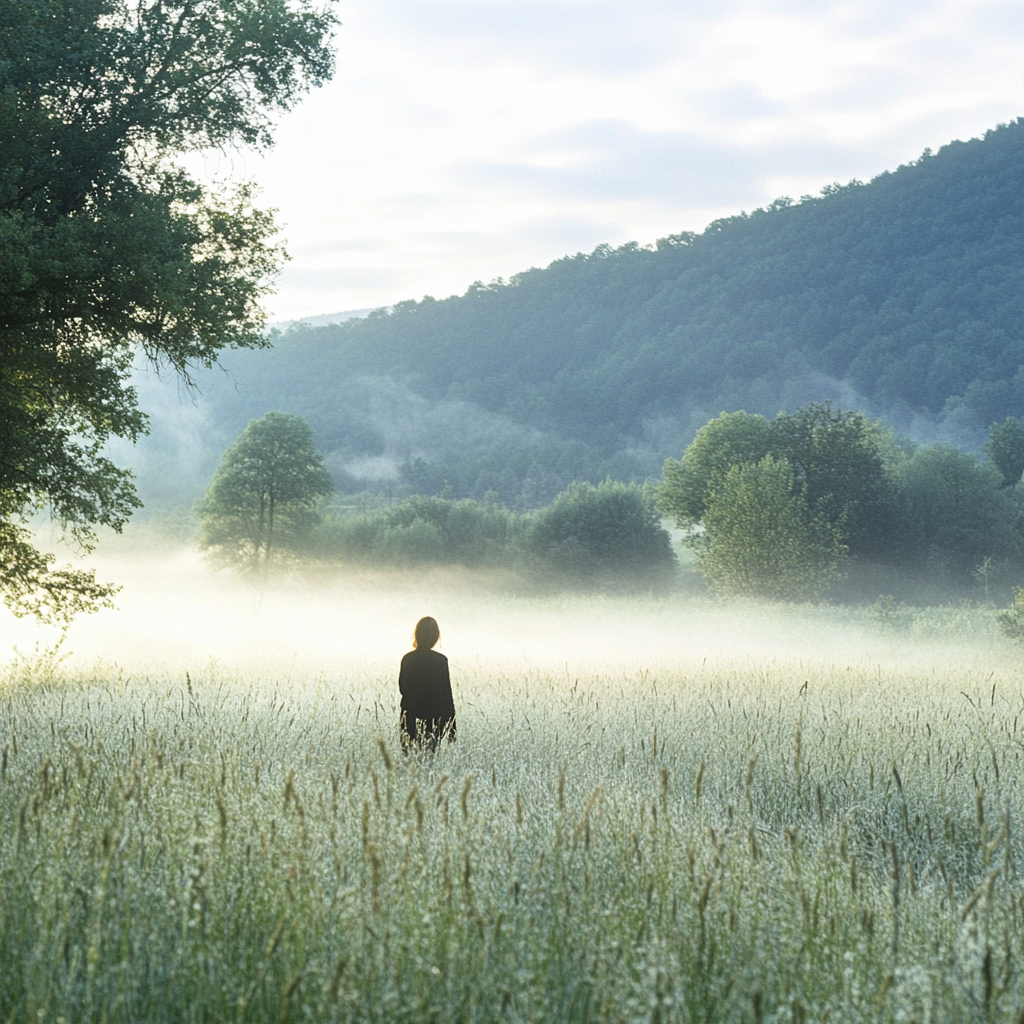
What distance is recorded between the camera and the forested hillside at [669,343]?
162 metres

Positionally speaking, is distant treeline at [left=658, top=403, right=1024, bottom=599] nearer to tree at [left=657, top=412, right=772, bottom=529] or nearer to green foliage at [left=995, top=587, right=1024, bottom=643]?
tree at [left=657, top=412, right=772, bottom=529]

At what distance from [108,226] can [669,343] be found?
592ft

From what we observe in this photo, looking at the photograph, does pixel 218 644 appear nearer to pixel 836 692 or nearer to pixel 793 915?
pixel 836 692

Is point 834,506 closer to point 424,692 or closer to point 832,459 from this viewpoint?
point 832,459

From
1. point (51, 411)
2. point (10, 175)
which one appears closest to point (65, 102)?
point (10, 175)

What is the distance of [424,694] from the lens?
7828 millimetres

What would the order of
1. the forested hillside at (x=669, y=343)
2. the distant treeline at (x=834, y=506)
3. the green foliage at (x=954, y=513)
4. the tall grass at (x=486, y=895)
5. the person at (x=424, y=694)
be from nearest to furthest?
1. the tall grass at (x=486, y=895)
2. the person at (x=424, y=694)
3. the distant treeline at (x=834, y=506)
4. the green foliage at (x=954, y=513)
5. the forested hillside at (x=669, y=343)

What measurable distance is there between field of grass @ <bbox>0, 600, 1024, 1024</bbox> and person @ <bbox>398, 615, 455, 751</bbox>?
0.24 meters

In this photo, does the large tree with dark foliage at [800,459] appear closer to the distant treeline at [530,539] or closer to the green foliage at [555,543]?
the green foliage at [555,543]

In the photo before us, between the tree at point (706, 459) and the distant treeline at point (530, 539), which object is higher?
the tree at point (706, 459)

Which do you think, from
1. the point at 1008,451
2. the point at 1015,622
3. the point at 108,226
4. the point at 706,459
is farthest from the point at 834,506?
the point at 108,226

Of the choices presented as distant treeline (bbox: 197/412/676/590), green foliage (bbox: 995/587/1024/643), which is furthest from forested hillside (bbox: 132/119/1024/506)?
green foliage (bbox: 995/587/1024/643)

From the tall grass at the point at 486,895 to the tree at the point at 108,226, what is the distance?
652 centimetres

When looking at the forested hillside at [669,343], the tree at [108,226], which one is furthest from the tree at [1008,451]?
the tree at [108,226]
